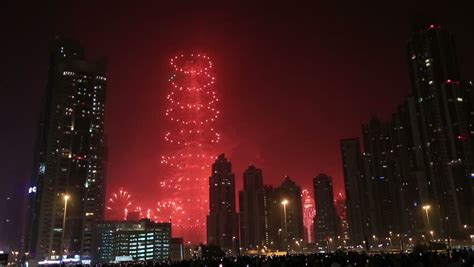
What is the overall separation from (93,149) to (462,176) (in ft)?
375

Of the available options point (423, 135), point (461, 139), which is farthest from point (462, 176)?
point (423, 135)

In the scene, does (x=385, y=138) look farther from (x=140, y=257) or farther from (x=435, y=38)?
(x=140, y=257)

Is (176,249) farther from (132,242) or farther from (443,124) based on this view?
(443,124)

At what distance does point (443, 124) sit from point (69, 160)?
371 feet

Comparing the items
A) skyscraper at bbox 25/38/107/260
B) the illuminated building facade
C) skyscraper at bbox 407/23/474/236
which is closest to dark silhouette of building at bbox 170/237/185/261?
the illuminated building facade

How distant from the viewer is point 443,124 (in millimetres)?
130250

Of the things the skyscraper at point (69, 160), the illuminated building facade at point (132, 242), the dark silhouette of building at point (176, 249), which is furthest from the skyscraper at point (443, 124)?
the skyscraper at point (69, 160)

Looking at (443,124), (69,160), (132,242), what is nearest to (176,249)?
(132,242)

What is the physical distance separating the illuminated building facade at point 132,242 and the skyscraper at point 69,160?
6.29 meters

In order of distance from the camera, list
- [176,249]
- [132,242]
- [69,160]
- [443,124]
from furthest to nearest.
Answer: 1. [176,249]
2. [132,242]
3. [69,160]
4. [443,124]

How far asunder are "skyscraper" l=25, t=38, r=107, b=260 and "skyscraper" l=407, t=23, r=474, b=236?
104m

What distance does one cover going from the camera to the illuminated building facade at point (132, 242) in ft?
501

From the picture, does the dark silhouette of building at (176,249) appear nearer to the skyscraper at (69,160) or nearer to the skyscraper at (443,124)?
the skyscraper at (69,160)

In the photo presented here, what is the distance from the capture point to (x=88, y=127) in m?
152
